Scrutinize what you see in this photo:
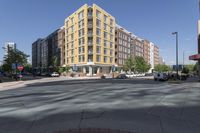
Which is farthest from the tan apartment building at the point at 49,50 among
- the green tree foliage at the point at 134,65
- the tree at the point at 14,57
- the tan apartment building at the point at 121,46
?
the tree at the point at 14,57

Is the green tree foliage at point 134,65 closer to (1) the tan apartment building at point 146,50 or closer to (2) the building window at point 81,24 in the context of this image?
(2) the building window at point 81,24

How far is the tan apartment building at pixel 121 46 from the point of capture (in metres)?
88.4

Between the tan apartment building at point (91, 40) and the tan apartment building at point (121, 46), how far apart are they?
4.28m

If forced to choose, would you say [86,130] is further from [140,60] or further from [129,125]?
[140,60]

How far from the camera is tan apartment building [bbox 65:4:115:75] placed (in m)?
72.3

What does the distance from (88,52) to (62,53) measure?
933 inches

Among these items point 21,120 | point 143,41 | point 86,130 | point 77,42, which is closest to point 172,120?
point 86,130

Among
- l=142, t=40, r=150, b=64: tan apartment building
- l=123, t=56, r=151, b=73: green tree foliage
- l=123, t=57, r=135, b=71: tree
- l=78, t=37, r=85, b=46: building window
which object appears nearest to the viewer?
l=78, t=37, r=85, b=46: building window

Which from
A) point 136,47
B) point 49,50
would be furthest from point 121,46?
point 49,50

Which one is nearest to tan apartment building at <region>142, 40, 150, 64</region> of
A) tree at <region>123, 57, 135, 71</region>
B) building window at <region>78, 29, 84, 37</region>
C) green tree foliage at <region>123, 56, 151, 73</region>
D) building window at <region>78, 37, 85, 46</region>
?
green tree foliage at <region>123, 56, 151, 73</region>

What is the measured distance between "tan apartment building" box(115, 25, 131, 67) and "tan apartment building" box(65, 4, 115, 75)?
169 inches

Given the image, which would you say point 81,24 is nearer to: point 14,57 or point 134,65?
point 134,65

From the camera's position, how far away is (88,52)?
72.8 metres

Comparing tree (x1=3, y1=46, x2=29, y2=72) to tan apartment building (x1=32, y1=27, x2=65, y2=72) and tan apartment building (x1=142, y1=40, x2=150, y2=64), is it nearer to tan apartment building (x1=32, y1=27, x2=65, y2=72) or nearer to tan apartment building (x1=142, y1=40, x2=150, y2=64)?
tan apartment building (x1=32, y1=27, x2=65, y2=72)
